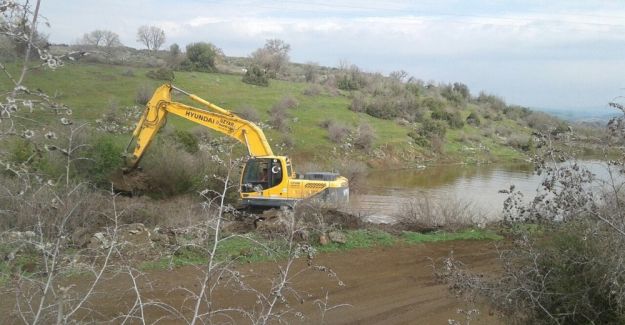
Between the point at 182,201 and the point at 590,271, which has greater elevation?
the point at 590,271

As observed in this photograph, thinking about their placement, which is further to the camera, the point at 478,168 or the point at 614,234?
the point at 478,168

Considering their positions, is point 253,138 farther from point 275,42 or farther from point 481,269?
point 275,42

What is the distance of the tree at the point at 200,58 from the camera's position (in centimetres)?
5259

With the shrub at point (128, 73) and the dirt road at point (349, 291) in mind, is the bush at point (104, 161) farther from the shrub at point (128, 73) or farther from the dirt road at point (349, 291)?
the shrub at point (128, 73)

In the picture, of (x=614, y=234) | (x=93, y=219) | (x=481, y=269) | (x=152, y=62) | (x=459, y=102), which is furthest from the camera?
(x=459, y=102)

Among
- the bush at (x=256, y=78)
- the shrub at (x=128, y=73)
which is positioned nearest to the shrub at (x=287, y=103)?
the bush at (x=256, y=78)

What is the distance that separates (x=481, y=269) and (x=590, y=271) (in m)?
6.72

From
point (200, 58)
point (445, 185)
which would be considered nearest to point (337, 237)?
point (445, 185)

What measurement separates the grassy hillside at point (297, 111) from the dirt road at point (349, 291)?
74.4 feet

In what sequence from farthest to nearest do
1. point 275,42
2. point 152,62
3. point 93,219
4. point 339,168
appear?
1. point 275,42
2. point 152,62
3. point 339,168
4. point 93,219

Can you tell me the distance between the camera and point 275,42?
242 ft

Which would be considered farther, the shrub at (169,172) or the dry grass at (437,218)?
the shrub at (169,172)

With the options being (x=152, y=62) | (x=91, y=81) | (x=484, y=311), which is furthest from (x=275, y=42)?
(x=484, y=311)

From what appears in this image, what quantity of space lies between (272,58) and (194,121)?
46.5 m
